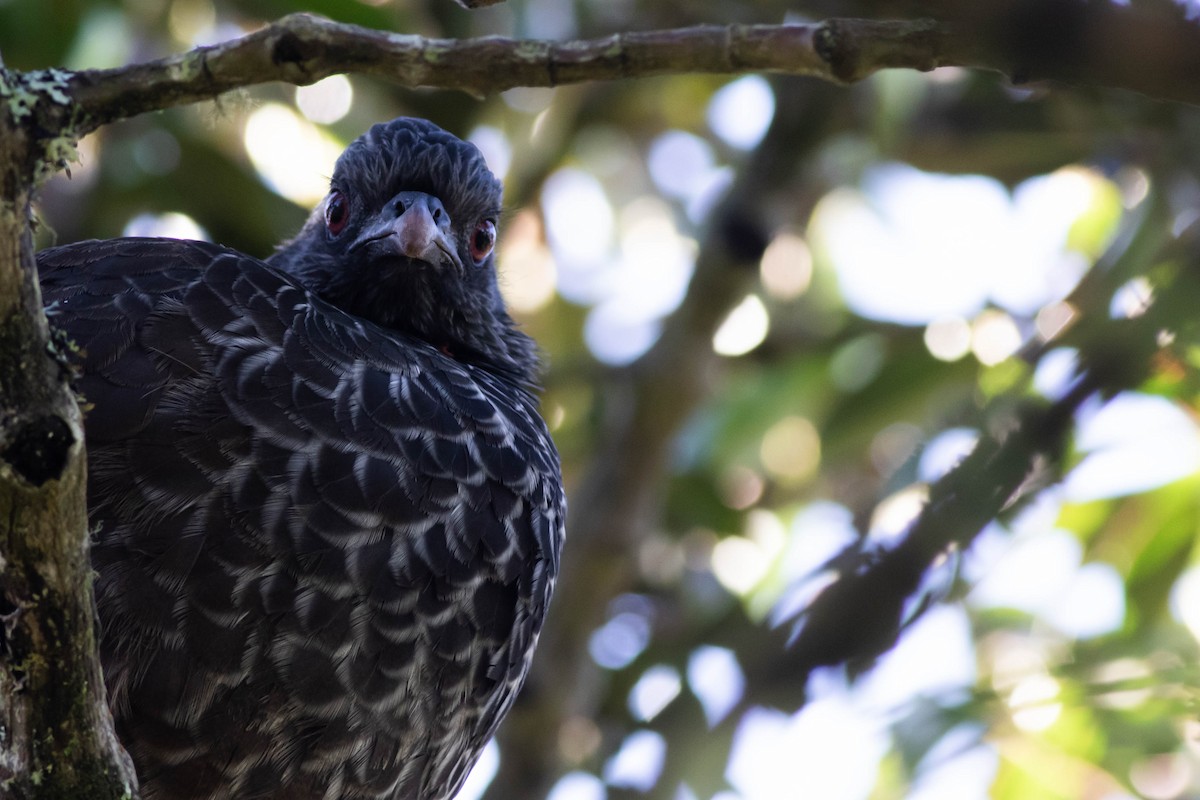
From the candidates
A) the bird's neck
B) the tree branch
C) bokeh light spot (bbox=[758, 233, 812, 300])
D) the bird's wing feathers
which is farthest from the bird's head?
bokeh light spot (bbox=[758, 233, 812, 300])

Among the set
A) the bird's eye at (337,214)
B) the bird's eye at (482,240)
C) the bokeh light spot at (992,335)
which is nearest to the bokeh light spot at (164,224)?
the bird's eye at (337,214)

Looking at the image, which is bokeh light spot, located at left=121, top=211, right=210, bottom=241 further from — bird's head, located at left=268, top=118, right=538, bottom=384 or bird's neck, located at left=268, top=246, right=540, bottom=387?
bird's head, located at left=268, top=118, right=538, bottom=384

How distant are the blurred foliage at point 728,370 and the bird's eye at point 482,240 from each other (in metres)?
1.05

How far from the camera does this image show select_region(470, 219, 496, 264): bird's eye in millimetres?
4241

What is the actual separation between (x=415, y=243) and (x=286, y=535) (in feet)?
3.78

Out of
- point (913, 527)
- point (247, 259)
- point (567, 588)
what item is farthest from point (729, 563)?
point (913, 527)

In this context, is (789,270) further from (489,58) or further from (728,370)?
(489,58)

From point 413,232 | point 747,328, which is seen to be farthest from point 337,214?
point 747,328

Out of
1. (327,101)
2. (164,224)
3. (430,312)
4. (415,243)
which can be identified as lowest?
(164,224)

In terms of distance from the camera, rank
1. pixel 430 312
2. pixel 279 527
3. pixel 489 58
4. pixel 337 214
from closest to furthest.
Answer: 1. pixel 489 58
2. pixel 279 527
3. pixel 430 312
4. pixel 337 214

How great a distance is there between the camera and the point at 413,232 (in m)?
3.71

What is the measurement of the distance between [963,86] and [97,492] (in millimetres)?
5234

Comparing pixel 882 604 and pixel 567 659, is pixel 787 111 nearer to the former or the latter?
pixel 567 659

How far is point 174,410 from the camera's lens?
2.75 metres
